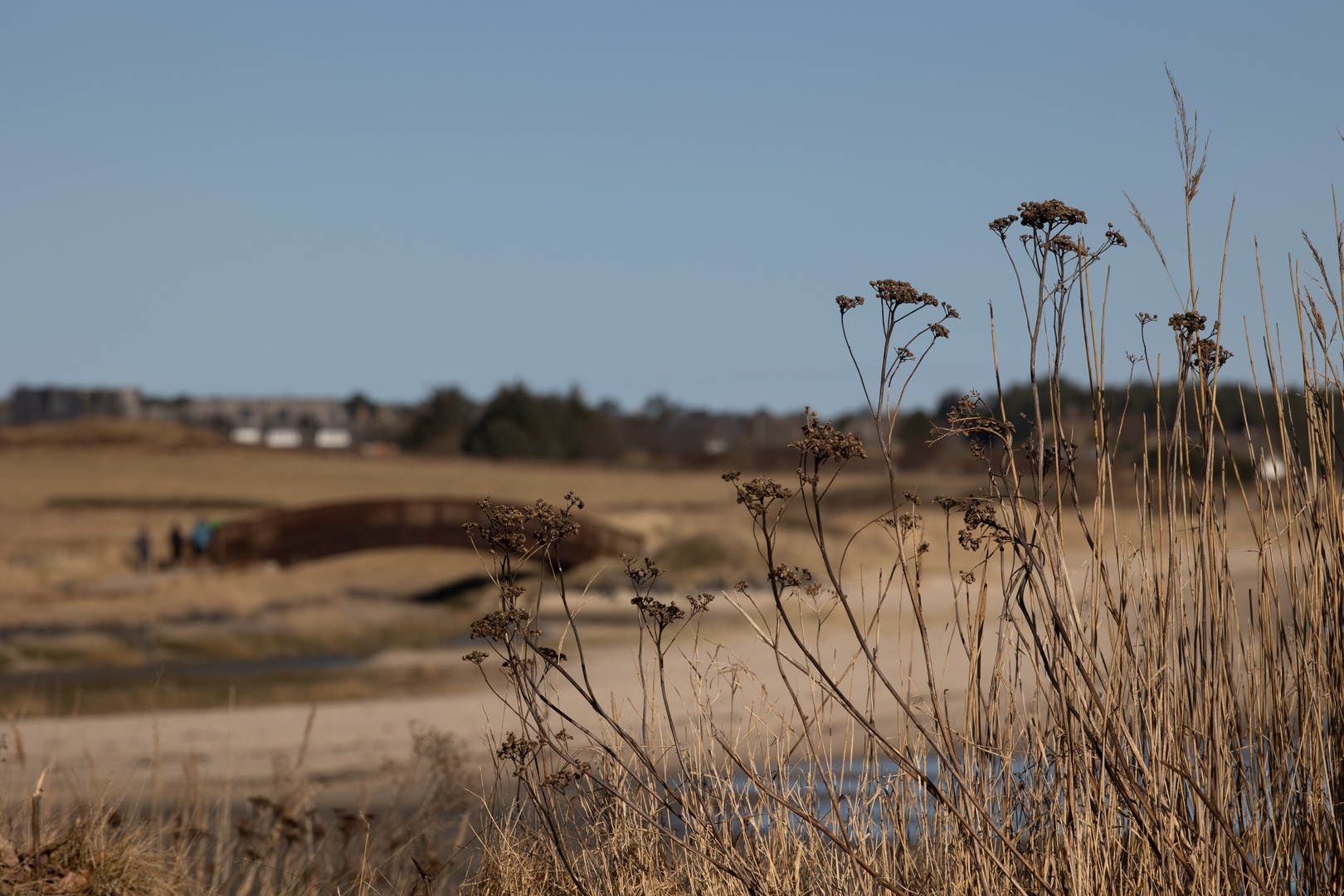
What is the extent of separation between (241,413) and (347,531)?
84.9 meters

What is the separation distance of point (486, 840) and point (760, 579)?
24.9 meters

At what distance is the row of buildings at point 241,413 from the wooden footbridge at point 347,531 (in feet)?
184

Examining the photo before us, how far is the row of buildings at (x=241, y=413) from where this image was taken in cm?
9431

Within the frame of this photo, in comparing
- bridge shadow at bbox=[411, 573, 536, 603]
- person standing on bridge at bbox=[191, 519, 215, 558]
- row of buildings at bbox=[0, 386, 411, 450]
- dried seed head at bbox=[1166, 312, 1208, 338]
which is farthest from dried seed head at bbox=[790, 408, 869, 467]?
row of buildings at bbox=[0, 386, 411, 450]

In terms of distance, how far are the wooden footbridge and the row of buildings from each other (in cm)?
5617

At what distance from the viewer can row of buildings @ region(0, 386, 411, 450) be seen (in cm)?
9431

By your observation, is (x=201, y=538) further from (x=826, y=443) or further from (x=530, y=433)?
(x=530, y=433)

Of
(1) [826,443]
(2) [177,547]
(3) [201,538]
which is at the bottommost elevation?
(2) [177,547]

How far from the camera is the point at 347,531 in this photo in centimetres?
2961

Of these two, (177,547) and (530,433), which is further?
(530,433)

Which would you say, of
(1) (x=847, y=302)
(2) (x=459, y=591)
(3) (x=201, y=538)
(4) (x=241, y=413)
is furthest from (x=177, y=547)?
(4) (x=241, y=413)

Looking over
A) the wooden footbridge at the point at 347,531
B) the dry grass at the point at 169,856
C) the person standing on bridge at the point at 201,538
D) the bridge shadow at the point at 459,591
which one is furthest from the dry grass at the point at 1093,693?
the person standing on bridge at the point at 201,538

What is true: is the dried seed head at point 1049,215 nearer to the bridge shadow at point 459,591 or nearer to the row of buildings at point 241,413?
the bridge shadow at point 459,591

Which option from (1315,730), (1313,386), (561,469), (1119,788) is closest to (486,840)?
(1119,788)
